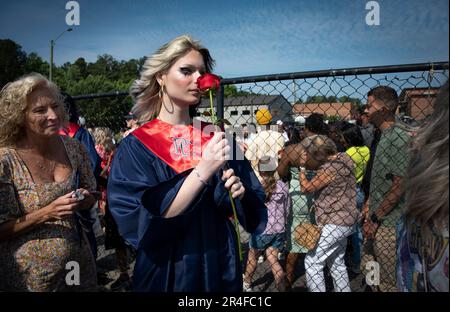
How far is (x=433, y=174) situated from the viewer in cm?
95

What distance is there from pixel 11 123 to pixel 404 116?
294 centimetres

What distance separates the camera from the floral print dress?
178 cm

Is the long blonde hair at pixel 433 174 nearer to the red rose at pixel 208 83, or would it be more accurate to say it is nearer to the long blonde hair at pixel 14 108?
the red rose at pixel 208 83

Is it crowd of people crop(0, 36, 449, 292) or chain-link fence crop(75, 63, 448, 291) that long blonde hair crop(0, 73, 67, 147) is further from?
chain-link fence crop(75, 63, 448, 291)

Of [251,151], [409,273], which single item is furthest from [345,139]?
[409,273]

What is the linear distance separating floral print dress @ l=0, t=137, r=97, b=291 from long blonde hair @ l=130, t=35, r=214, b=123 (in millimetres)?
656

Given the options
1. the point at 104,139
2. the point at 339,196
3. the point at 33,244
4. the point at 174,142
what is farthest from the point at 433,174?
the point at 104,139

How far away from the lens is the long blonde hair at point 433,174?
94 centimetres

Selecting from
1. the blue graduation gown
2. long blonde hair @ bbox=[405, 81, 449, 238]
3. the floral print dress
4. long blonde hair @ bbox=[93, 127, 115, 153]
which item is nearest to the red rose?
the blue graduation gown

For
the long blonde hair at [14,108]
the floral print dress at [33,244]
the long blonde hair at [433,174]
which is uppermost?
the long blonde hair at [14,108]

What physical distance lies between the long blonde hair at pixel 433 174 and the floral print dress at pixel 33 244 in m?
1.72

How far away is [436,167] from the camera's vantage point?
95cm

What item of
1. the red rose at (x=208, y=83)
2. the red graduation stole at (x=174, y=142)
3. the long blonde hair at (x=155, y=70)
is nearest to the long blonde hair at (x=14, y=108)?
the long blonde hair at (x=155, y=70)

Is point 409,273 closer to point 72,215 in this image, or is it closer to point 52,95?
point 72,215
